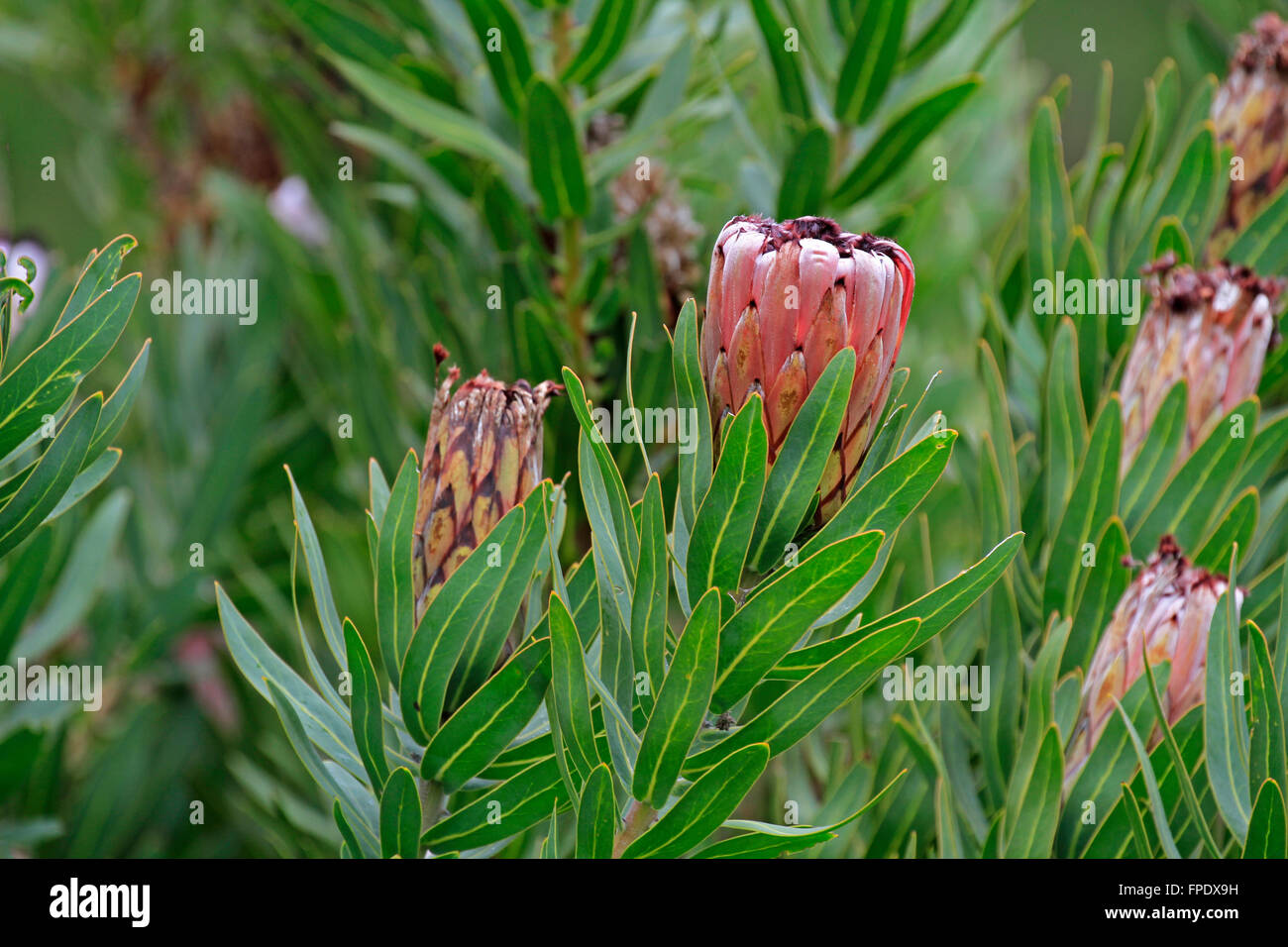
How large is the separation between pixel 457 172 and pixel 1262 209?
0.43 meters

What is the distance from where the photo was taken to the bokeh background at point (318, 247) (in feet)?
1.87

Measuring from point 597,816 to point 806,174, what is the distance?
34 centimetres

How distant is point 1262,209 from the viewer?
1.78 feet

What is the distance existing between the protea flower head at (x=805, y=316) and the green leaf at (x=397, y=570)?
0.11 metres

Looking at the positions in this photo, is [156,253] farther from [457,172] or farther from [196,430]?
[457,172]

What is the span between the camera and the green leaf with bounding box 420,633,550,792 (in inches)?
14.2

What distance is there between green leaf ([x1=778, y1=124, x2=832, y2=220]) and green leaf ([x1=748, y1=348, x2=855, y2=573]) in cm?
24

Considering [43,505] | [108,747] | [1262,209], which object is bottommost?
[108,747]

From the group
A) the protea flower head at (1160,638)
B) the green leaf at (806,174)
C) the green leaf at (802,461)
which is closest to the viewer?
the green leaf at (802,461)

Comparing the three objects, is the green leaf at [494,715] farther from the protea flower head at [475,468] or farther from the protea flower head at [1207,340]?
the protea flower head at [1207,340]

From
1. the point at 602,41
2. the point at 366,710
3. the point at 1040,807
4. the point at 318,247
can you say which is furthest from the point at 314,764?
the point at 318,247

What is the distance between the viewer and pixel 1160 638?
0.42 m

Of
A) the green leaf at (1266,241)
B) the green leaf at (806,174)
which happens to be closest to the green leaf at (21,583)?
the green leaf at (806,174)
